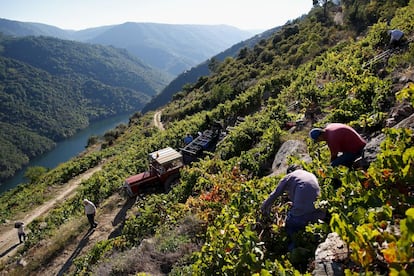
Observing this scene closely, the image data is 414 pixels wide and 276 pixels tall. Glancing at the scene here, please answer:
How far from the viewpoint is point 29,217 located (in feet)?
69.6

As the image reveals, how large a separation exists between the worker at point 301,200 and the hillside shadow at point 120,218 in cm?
924

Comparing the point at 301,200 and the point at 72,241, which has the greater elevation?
the point at 301,200

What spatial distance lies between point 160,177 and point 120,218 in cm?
255

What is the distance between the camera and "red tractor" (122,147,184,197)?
50.0 ft

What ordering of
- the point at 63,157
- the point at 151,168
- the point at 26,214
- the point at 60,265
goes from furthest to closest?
the point at 63,157 → the point at 26,214 → the point at 151,168 → the point at 60,265

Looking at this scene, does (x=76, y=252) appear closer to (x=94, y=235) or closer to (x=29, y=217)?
(x=94, y=235)

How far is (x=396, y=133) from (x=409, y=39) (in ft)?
36.3

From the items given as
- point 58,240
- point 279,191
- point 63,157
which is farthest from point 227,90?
point 63,157

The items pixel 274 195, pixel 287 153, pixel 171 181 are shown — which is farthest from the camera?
pixel 171 181

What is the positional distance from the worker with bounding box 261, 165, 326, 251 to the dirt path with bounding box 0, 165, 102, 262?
15.1 m

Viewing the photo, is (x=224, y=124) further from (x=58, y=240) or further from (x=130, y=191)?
(x=58, y=240)

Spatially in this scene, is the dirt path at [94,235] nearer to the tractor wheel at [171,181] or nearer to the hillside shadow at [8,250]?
the tractor wheel at [171,181]

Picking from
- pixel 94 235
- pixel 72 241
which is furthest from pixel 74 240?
pixel 94 235

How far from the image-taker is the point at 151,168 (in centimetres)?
1623
